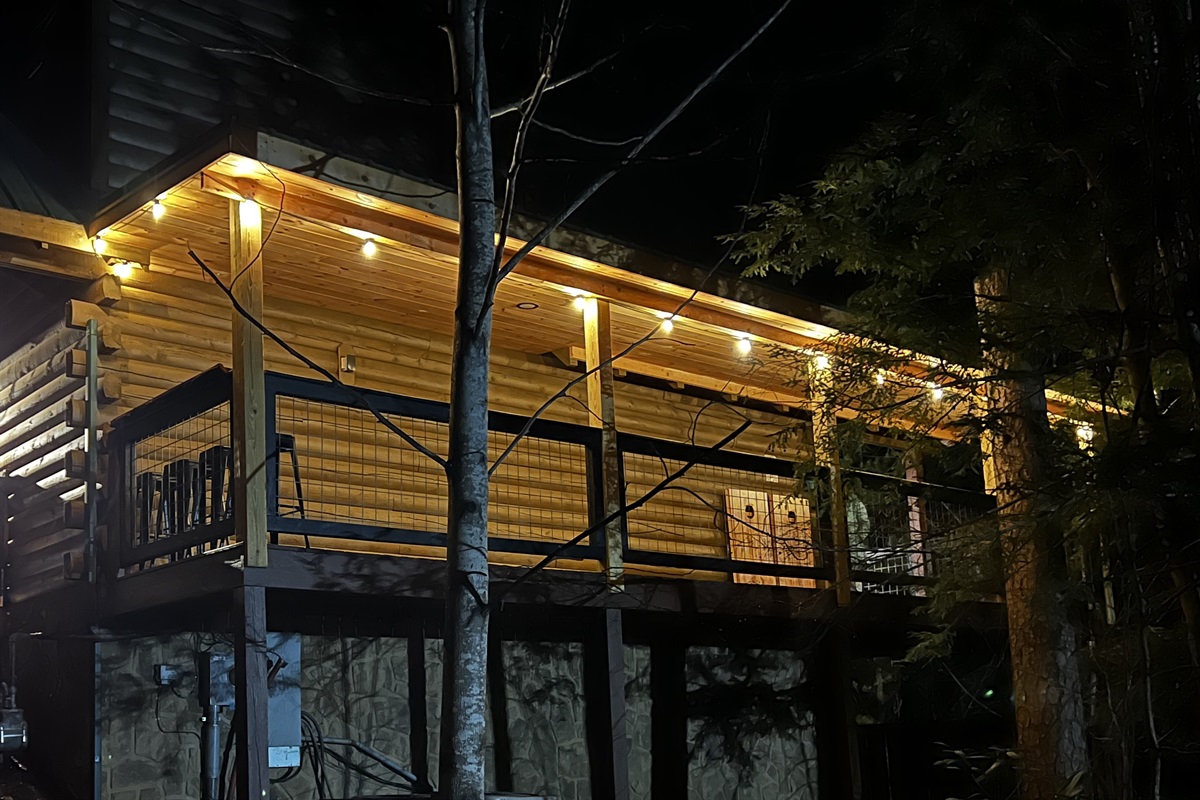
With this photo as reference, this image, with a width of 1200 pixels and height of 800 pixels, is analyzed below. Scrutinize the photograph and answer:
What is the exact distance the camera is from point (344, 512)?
35.4 ft

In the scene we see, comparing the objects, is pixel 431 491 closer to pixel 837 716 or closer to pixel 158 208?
pixel 158 208

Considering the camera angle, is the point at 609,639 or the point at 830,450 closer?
the point at 609,639

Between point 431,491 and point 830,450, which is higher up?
point 830,450

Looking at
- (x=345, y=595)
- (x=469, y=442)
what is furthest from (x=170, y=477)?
(x=469, y=442)

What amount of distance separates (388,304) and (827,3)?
7.33 m

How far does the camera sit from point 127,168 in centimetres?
1027

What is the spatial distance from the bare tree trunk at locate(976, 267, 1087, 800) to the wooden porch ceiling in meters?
2.41

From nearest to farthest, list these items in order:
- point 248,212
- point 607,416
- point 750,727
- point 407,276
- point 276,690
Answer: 1. point 248,212
2. point 276,690
3. point 607,416
4. point 407,276
5. point 750,727

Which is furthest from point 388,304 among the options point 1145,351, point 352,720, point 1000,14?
point 1145,351

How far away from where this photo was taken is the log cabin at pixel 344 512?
819 cm

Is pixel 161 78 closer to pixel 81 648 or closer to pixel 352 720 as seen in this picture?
pixel 81 648

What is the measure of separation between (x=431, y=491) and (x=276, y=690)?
296 centimetres

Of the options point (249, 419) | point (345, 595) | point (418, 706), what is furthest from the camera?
point (418, 706)

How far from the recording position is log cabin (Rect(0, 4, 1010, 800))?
8.19 metres
